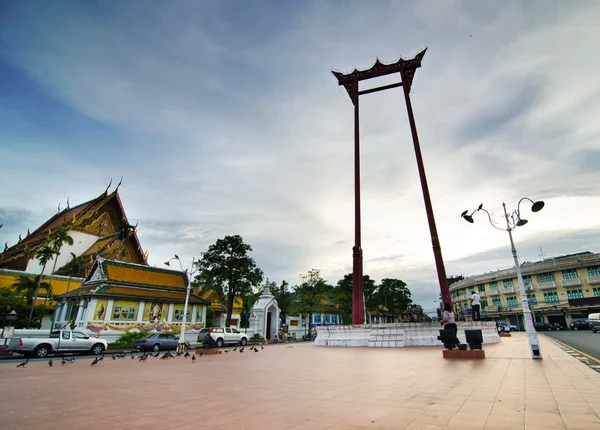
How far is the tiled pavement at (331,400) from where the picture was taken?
3955 millimetres

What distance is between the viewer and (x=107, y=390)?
6.77m

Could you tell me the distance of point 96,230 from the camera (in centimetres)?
4491

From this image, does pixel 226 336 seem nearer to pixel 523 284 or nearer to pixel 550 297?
pixel 523 284

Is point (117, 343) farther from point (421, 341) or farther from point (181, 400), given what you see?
point (181, 400)

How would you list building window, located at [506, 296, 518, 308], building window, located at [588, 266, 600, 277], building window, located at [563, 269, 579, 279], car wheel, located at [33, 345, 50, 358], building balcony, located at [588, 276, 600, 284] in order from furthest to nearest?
building window, located at [506, 296, 518, 308], building window, located at [563, 269, 579, 279], building window, located at [588, 266, 600, 277], building balcony, located at [588, 276, 600, 284], car wheel, located at [33, 345, 50, 358]

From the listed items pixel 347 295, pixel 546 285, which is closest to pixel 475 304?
pixel 347 295

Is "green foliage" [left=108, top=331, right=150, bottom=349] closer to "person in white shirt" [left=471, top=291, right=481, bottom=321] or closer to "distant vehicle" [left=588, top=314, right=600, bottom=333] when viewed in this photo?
"person in white shirt" [left=471, top=291, right=481, bottom=321]

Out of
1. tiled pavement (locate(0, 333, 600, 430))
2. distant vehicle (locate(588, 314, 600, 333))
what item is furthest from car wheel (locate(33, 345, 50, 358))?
distant vehicle (locate(588, 314, 600, 333))

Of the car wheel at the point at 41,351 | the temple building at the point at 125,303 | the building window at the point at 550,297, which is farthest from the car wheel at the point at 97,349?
the building window at the point at 550,297

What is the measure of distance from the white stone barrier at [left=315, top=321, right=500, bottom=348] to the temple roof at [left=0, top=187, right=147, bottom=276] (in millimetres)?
34723

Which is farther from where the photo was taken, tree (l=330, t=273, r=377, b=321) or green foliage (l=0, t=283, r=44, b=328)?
tree (l=330, t=273, r=377, b=321)

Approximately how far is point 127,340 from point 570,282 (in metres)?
60.8

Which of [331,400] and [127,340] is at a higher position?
[331,400]

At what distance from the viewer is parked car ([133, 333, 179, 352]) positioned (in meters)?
23.8
